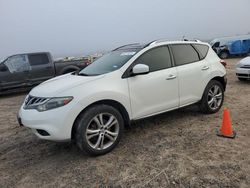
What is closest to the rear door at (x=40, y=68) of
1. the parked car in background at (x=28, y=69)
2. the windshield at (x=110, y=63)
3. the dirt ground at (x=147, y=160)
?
the parked car in background at (x=28, y=69)

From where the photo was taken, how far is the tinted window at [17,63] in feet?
32.9

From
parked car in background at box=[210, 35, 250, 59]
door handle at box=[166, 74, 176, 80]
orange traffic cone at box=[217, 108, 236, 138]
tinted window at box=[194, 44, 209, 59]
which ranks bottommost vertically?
parked car in background at box=[210, 35, 250, 59]

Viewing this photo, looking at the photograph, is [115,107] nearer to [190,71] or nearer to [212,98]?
[190,71]

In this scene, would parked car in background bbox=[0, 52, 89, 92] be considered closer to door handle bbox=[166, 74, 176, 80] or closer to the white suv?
the white suv

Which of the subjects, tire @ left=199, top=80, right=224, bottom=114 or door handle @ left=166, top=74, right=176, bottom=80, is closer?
door handle @ left=166, top=74, right=176, bottom=80

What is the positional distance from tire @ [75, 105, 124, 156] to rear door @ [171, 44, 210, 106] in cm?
Answer: 151

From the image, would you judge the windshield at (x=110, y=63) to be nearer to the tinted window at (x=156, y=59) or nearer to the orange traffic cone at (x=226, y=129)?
the tinted window at (x=156, y=59)

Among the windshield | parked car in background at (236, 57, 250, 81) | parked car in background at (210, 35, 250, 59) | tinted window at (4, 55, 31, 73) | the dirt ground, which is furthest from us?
parked car in background at (210, 35, 250, 59)

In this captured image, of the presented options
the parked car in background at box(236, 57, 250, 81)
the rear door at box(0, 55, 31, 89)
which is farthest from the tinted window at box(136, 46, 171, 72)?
the rear door at box(0, 55, 31, 89)

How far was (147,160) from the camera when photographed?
11.2ft

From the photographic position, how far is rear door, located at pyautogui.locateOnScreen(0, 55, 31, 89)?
977cm

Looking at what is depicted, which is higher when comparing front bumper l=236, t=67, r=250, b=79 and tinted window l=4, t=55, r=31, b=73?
tinted window l=4, t=55, r=31, b=73

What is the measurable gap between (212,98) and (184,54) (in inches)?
46.6

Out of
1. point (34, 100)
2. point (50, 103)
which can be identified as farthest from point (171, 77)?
point (34, 100)
